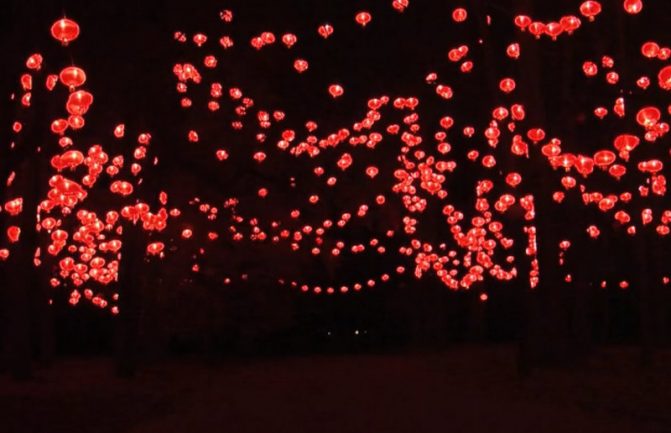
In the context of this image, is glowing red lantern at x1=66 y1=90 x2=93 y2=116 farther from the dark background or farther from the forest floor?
the forest floor

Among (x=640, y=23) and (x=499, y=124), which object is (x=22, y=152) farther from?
(x=640, y=23)

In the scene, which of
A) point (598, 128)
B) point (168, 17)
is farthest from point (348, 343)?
point (168, 17)

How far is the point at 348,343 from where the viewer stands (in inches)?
1416

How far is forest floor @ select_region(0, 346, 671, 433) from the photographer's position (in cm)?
1009

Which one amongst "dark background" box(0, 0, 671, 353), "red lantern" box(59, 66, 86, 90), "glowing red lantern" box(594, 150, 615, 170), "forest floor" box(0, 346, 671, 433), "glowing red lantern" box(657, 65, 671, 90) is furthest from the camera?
"dark background" box(0, 0, 671, 353)

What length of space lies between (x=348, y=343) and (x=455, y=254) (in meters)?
8.74

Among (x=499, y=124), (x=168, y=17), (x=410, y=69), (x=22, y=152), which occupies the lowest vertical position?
(x=22, y=152)

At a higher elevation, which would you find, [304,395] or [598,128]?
[598,128]

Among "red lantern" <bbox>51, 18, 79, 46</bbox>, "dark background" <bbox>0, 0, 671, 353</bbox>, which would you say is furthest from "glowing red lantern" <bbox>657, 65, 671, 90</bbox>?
"red lantern" <bbox>51, 18, 79, 46</bbox>

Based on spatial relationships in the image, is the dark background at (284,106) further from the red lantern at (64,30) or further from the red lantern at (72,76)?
the red lantern at (72,76)

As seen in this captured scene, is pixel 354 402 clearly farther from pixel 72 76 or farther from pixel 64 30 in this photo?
pixel 64 30

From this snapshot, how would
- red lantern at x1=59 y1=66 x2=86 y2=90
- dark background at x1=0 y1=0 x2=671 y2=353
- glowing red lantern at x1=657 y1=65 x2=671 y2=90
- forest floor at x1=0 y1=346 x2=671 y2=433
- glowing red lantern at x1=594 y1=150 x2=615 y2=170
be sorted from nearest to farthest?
1. red lantern at x1=59 y1=66 x2=86 y2=90
2. forest floor at x1=0 y1=346 x2=671 y2=433
3. glowing red lantern at x1=657 y1=65 x2=671 y2=90
4. glowing red lantern at x1=594 y1=150 x2=615 y2=170
5. dark background at x1=0 y1=0 x2=671 y2=353

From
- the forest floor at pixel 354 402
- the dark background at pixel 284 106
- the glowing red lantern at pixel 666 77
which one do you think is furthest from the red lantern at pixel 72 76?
the glowing red lantern at pixel 666 77

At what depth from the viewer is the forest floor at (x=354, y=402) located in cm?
1009
